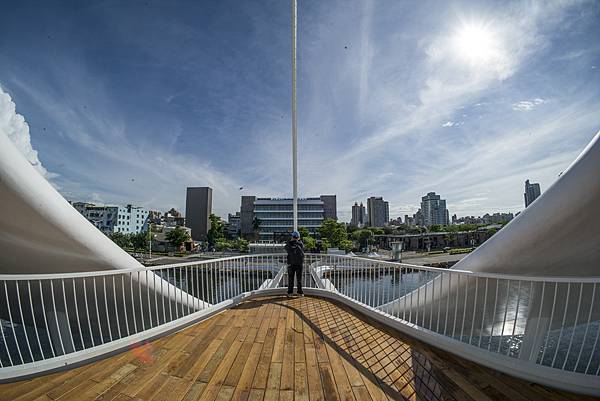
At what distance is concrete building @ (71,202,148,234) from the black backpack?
72444 mm

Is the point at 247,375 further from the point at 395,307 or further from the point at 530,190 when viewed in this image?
the point at 530,190

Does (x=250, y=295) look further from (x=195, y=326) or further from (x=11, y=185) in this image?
(x=11, y=185)

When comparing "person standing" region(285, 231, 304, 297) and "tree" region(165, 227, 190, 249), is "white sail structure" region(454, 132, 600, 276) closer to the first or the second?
"person standing" region(285, 231, 304, 297)

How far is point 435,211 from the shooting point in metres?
134

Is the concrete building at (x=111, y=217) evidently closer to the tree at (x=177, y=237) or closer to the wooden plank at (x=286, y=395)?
the tree at (x=177, y=237)

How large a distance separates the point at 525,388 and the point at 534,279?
101cm

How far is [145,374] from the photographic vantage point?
8.20 feet

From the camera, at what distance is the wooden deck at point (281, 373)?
2205 mm

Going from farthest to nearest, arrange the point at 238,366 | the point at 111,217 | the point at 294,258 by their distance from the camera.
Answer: the point at 111,217
the point at 294,258
the point at 238,366

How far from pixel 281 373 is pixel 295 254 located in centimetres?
310

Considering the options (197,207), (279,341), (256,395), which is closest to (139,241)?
(197,207)

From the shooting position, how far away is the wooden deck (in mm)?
2205

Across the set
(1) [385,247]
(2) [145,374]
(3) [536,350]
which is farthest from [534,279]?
(1) [385,247]

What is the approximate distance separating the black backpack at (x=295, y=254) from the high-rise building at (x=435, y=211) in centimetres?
14309
